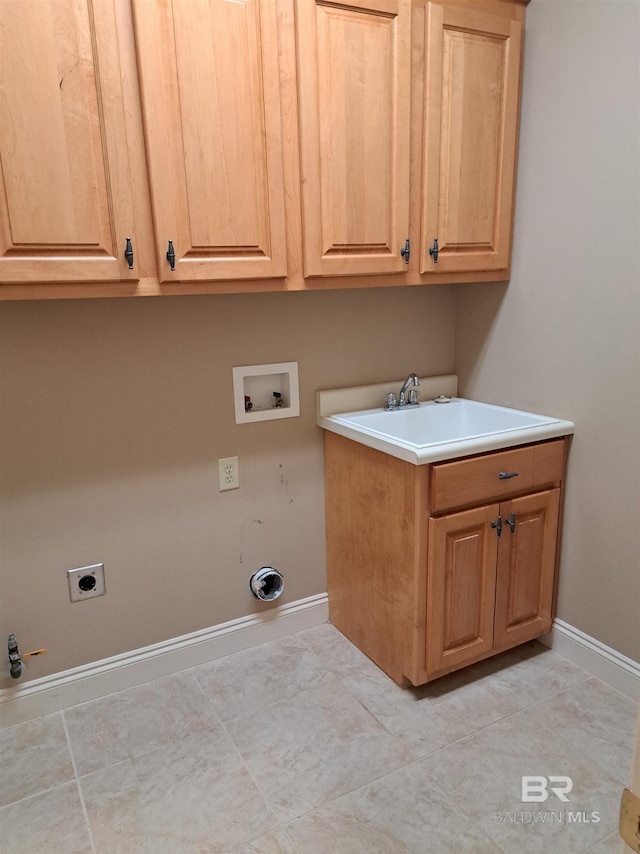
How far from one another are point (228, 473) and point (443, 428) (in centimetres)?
84

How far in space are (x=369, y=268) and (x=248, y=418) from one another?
657 millimetres

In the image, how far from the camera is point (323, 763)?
5.35 feet

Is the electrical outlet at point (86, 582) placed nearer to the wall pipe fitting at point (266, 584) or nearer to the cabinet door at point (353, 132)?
the wall pipe fitting at point (266, 584)

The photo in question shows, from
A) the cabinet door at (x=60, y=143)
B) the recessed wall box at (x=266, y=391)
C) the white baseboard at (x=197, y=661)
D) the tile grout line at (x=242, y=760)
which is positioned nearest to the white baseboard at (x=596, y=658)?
the white baseboard at (x=197, y=661)

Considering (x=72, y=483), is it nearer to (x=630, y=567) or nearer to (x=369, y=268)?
(x=369, y=268)

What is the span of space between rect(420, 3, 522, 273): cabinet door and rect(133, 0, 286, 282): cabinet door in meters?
0.52

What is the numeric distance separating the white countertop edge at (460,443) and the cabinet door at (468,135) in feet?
1.88

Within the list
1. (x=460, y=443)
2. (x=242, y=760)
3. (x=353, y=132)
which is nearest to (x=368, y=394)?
(x=460, y=443)

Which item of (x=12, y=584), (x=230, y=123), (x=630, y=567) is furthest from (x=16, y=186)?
(x=630, y=567)

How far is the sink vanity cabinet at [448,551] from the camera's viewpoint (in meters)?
1.76

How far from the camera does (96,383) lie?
177 centimetres

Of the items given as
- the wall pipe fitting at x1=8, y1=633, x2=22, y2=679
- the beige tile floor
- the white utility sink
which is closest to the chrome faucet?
the white utility sink

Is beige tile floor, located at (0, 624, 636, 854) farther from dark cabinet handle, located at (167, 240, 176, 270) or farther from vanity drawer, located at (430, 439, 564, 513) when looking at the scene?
dark cabinet handle, located at (167, 240, 176, 270)

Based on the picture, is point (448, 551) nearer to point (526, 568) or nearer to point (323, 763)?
point (526, 568)
